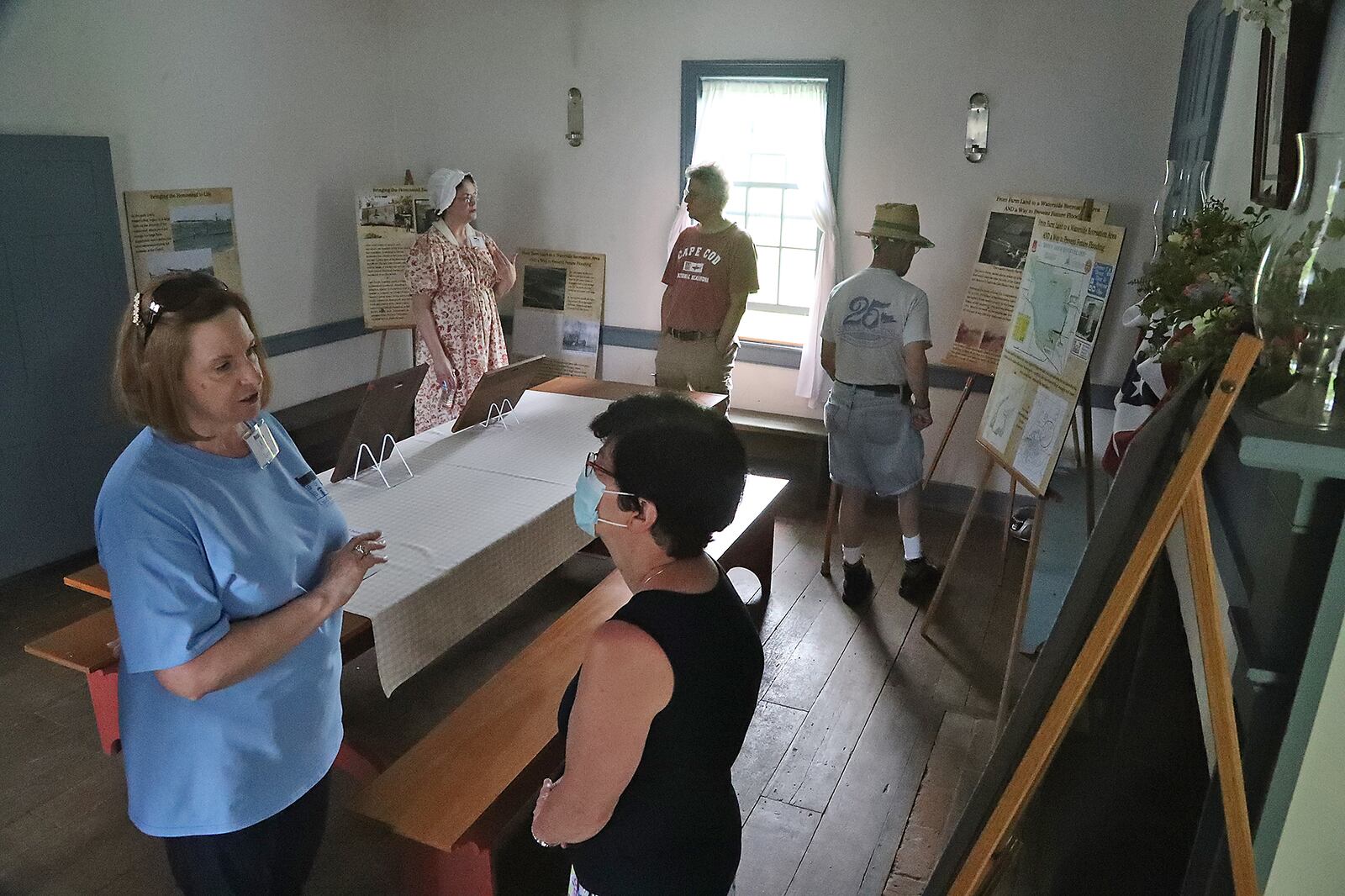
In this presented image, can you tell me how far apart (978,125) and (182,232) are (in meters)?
4.03

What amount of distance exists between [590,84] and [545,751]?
4.39 m

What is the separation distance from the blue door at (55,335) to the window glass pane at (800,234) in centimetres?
Answer: 342

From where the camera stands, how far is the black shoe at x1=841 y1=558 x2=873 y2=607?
3895 millimetres

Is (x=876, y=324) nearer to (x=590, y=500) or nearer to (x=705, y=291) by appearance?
(x=705, y=291)

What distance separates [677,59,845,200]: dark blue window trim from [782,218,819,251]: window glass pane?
0.32 metres

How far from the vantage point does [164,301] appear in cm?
146

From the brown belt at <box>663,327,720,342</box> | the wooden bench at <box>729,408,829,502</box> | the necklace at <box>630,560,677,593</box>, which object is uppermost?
the necklace at <box>630,560,677,593</box>

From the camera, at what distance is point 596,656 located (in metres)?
1.19

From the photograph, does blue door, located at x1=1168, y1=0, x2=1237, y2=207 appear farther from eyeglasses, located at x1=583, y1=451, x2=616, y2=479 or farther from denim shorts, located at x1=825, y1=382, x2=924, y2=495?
eyeglasses, located at x1=583, y1=451, x2=616, y2=479

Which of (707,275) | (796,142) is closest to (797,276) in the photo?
(796,142)

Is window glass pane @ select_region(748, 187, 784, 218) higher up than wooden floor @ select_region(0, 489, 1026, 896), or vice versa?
window glass pane @ select_region(748, 187, 784, 218)

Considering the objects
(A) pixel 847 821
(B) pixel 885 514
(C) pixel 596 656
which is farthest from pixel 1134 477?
(B) pixel 885 514

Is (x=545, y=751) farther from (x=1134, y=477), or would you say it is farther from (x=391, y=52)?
(x=391, y=52)

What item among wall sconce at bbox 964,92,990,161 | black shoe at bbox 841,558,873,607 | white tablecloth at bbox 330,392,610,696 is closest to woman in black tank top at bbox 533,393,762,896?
white tablecloth at bbox 330,392,610,696
